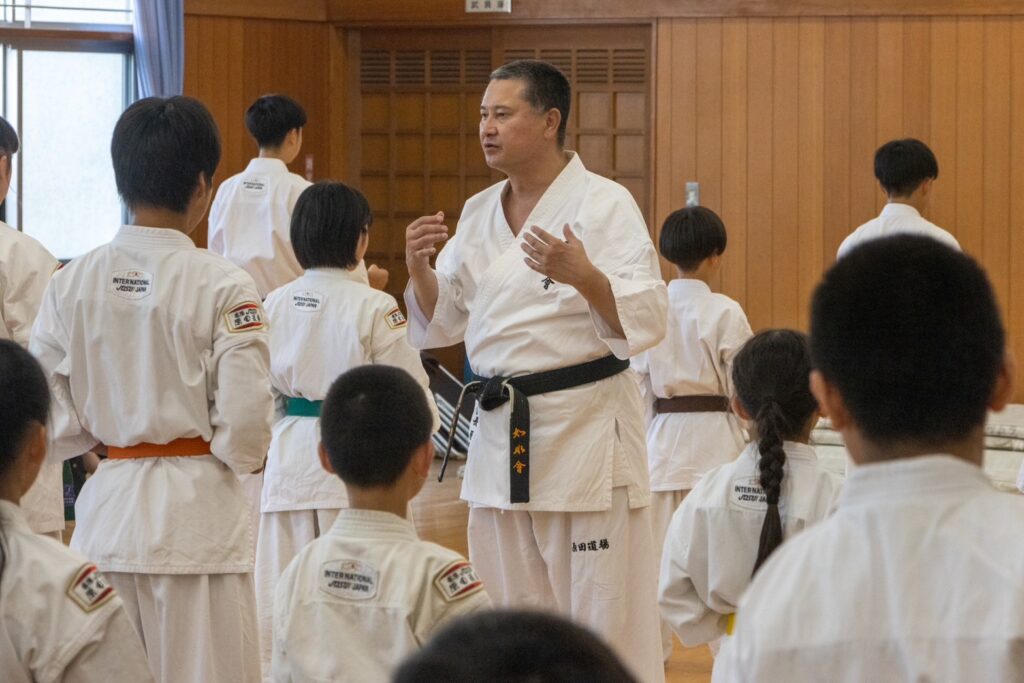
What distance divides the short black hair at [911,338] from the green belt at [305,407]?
2428 mm

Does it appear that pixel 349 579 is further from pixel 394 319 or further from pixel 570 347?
pixel 394 319

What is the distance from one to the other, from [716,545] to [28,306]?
2.10 meters

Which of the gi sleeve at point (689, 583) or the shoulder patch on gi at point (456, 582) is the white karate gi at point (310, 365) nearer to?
the gi sleeve at point (689, 583)

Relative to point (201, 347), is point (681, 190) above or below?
above

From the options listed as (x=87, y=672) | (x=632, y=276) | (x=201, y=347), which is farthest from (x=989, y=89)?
(x=87, y=672)

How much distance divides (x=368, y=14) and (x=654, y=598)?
630 cm

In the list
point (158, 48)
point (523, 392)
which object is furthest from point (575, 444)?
point (158, 48)


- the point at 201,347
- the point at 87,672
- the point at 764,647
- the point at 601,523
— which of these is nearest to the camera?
the point at 764,647

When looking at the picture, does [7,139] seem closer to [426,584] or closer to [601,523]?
[601,523]

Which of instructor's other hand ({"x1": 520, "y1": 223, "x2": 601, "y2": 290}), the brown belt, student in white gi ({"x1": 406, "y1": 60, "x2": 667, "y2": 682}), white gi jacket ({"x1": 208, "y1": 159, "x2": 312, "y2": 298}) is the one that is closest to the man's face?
student in white gi ({"x1": 406, "y1": 60, "x2": 667, "y2": 682})

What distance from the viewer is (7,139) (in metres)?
3.66

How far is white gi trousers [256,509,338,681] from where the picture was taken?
11.7ft

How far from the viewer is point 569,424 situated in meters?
2.98

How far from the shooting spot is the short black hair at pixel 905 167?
540 centimetres
